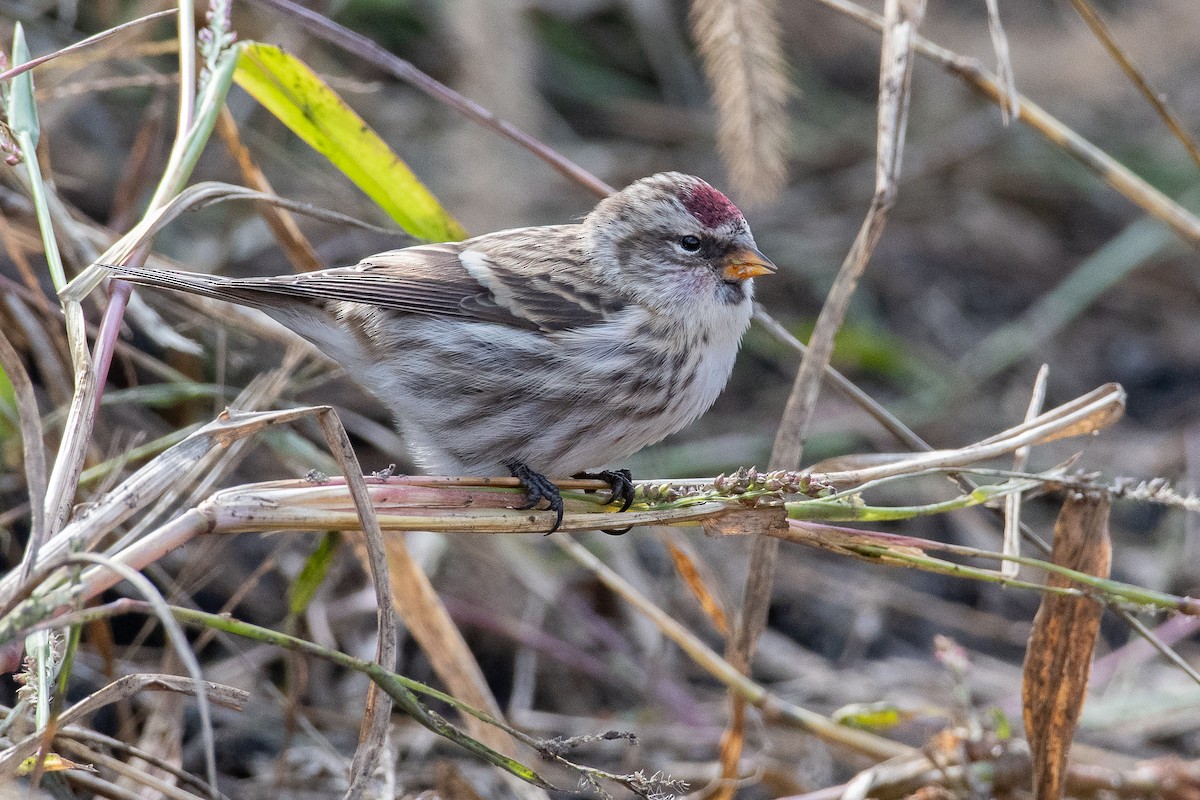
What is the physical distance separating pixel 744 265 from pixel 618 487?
0.65m

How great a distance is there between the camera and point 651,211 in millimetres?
3074

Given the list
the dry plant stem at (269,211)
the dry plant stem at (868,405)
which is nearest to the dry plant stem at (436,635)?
the dry plant stem at (269,211)

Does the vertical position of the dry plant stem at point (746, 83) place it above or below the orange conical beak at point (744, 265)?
above

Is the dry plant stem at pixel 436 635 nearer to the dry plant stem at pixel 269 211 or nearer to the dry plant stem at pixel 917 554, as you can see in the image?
the dry plant stem at pixel 269 211

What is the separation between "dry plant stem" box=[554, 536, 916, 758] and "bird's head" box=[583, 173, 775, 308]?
0.62 meters

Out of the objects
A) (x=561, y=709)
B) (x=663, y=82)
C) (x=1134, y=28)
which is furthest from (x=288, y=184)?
(x=1134, y=28)

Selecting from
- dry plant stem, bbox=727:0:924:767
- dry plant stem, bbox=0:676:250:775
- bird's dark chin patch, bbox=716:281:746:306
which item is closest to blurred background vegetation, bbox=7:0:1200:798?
bird's dark chin patch, bbox=716:281:746:306

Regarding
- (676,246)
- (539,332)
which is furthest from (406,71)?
(676,246)

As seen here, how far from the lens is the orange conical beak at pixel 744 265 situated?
9.59ft

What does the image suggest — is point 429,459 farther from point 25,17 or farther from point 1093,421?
point 25,17

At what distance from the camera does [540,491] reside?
2443 mm

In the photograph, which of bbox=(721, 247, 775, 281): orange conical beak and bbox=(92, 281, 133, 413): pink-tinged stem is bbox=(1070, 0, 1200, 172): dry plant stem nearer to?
bbox=(721, 247, 775, 281): orange conical beak

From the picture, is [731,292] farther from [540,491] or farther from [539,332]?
[540,491]

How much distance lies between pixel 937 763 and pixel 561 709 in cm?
132
